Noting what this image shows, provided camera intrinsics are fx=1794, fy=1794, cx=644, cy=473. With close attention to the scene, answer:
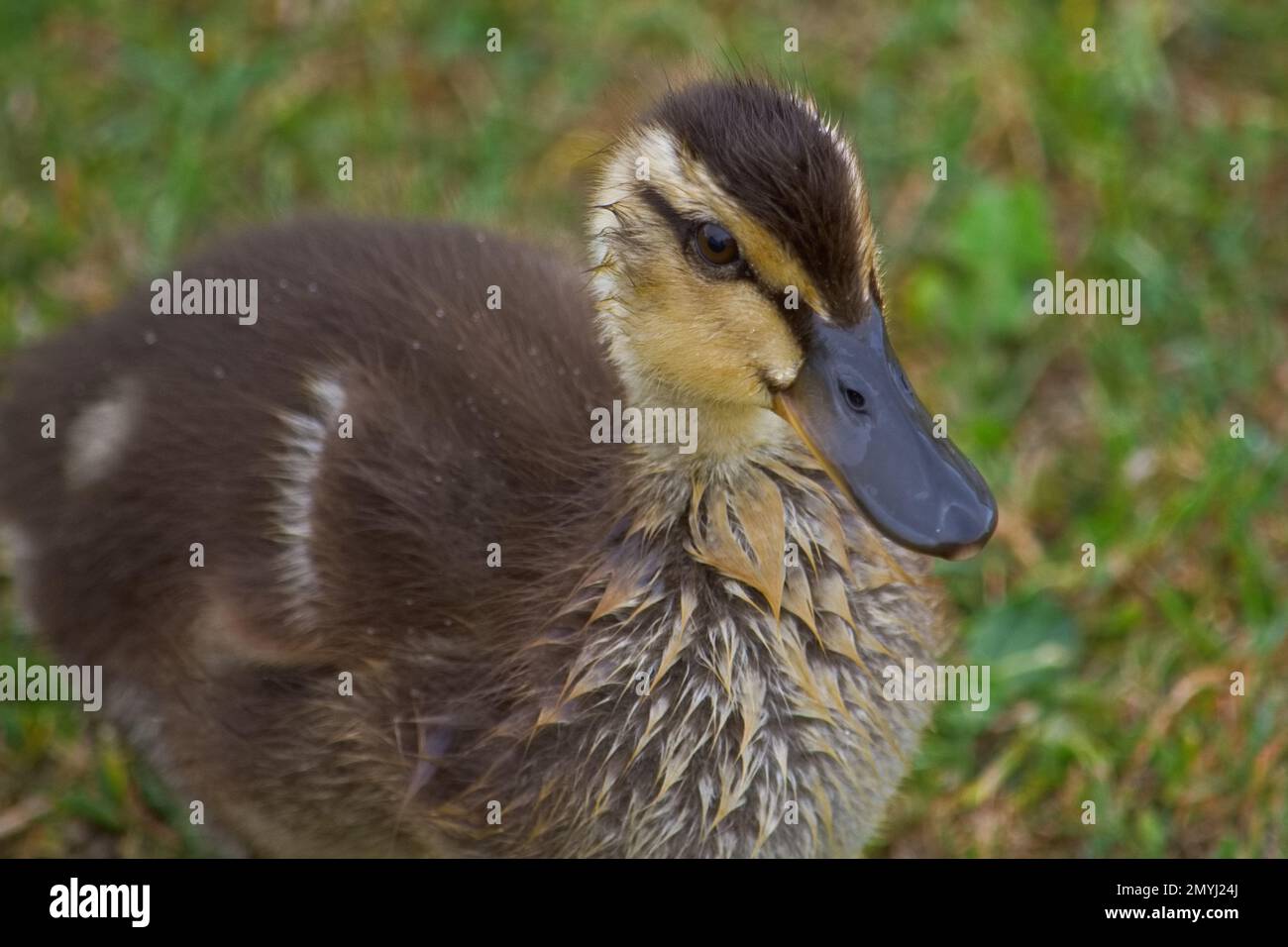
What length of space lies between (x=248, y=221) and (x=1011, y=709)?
1535mm

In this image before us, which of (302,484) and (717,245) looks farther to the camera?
(302,484)

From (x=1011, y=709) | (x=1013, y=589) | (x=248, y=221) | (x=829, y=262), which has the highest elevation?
(x=248, y=221)

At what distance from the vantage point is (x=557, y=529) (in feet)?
7.70

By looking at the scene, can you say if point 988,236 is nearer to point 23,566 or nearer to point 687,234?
point 687,234

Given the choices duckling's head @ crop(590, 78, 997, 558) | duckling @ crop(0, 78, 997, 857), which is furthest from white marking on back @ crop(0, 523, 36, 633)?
duckling's head @ crop(590, 78, 997, 558)

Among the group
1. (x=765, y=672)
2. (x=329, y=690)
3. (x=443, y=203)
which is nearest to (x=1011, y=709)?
(x=765, y=672)

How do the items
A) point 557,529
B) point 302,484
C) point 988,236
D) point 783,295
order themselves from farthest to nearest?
1. point 988,236
2. point 302,484
3. point 557,529
4. point 783,295

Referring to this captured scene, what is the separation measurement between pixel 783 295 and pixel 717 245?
0.32ft

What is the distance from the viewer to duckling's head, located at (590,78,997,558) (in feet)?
6.75

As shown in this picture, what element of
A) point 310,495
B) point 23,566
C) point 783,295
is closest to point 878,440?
point 783,295

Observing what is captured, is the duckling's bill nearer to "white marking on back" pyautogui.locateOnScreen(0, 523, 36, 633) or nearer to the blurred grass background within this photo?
the blurred grass background

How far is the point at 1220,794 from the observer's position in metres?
2.79

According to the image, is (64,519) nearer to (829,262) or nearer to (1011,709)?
(829,262)

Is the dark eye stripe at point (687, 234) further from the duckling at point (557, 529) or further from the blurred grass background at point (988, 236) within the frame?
the blurred grass background at point (988, 236)
